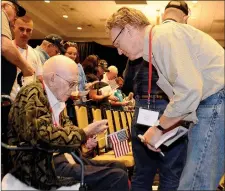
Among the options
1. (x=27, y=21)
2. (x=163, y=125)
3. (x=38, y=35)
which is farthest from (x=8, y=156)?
(x=38, y=35)

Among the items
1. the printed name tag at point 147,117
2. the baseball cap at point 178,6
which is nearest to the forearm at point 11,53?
the printed name tag at point 147,117

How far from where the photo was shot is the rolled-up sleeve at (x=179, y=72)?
4.50 feet

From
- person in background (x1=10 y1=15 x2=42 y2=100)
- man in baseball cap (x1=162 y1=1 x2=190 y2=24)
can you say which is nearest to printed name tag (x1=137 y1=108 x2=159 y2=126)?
man in baseball cap (x1=162 y1=1 x2=190 y2=24)

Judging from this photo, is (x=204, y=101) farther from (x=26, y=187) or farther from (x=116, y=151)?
(x=116, y=151)

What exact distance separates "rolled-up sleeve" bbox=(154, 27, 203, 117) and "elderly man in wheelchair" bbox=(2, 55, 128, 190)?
61 centimetres

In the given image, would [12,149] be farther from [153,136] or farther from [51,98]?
[153,136]

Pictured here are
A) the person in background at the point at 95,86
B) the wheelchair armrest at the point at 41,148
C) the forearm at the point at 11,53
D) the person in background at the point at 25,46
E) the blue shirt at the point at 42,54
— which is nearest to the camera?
the wheelchair armrest at the point at 41,148

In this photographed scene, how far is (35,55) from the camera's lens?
10.7 feet

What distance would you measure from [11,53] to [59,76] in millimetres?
451

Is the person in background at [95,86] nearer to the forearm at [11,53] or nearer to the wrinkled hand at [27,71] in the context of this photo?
the wrinkled hand at [27,71]

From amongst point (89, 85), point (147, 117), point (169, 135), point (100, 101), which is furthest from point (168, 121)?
point (100, 101)

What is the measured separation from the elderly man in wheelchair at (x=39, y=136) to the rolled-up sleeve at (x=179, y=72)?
0.61 metres

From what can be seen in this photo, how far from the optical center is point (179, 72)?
1.38 meters

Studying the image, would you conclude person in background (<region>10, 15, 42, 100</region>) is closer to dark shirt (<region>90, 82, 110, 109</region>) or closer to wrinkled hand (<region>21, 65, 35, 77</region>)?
wrinkled hand (<region>21, 65, 35, 77</region>)
